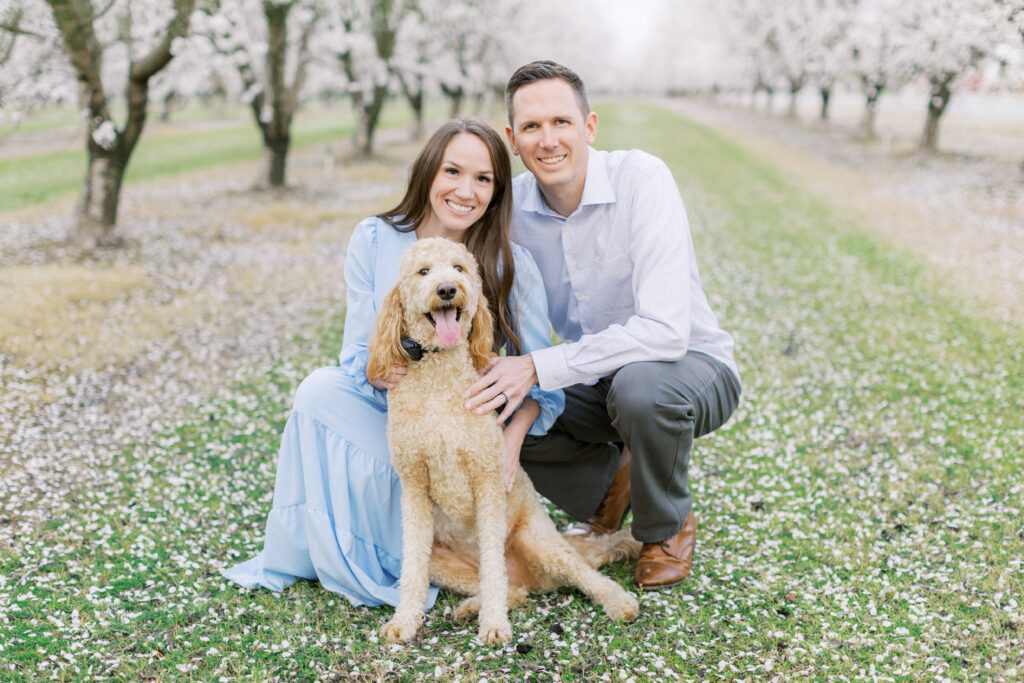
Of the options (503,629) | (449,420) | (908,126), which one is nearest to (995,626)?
(503,629)

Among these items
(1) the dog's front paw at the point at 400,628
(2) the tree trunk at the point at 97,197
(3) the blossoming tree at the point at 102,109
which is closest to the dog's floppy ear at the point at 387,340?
(1) the dog's front paw at the point at 400,628

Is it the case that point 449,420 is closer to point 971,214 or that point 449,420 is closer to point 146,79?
point 146,79

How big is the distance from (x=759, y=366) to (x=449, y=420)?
5.51 metres

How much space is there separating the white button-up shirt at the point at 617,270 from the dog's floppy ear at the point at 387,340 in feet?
2.57

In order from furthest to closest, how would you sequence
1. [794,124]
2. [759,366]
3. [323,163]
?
1. [794,124]
2. [323,163]
3. [759,366]

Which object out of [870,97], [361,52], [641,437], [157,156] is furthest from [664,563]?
[870,97]

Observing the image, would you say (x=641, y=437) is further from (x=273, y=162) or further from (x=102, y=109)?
(x=273, y=162)

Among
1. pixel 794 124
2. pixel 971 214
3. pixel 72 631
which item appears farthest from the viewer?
pixel 794 124

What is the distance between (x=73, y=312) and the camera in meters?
9.30

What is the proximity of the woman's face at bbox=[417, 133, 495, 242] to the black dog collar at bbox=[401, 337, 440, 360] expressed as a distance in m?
0.77

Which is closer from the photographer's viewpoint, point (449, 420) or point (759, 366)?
point (449, 420)

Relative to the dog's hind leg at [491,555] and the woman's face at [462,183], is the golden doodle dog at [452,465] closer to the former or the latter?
the dog's hind leg at [491,555]

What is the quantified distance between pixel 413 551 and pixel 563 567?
826 millimetres

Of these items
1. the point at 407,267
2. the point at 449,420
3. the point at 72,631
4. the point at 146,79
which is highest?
the point at 146,79
